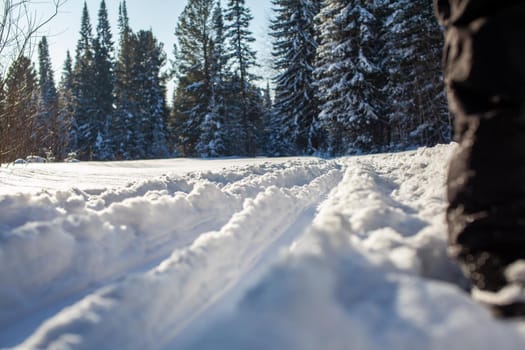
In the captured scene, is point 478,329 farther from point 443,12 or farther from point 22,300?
point 22,300

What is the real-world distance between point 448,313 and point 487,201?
0.57m

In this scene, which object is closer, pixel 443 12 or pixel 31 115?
pixel 443 12

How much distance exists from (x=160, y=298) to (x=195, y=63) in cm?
2588

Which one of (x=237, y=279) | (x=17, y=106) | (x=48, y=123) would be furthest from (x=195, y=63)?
(x=237, y=279)

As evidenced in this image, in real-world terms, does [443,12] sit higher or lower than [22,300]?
higher

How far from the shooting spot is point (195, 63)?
2578cm

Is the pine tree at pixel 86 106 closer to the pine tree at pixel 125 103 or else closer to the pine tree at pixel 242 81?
A: the pine tree at pixel 125 103

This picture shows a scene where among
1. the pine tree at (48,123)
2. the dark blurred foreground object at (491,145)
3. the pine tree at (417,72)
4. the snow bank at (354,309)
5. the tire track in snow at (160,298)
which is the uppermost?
the pine tree at (417,72)

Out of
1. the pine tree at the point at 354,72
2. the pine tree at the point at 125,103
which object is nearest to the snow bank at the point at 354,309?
the pine tree at the point at 354,72

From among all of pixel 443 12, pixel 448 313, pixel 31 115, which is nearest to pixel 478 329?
pixel 448 313

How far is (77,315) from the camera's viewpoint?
1.47 metres

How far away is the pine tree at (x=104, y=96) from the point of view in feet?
98.9

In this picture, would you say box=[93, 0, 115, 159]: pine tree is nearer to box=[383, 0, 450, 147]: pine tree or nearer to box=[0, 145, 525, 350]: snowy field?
box=[383, 0, 450, 147]: pine tree

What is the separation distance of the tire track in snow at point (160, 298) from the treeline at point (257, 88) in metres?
4.69
